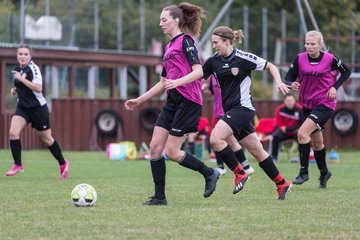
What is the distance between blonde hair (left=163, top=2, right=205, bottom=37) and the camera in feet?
28.2

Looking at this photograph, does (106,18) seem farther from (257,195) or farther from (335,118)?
(257,195)

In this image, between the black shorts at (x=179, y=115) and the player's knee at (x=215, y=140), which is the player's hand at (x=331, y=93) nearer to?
the player's knee at (x=215, y=140)

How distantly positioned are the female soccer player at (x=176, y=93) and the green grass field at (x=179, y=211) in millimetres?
510

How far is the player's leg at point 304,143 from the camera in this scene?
419 inches

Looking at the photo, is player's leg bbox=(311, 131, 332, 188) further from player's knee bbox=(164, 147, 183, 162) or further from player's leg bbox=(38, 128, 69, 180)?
player's leg bbox=(38, 128, 69, 180)

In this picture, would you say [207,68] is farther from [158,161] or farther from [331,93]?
[331,93]

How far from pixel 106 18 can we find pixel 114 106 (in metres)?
7.43

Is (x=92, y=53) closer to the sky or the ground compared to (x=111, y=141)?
closer to the sky

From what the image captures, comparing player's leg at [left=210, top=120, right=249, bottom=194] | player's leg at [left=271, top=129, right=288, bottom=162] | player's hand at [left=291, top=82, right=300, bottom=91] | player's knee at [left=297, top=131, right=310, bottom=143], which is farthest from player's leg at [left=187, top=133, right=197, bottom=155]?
player's leg at [left=210, top=120, right=249, bottom=194]

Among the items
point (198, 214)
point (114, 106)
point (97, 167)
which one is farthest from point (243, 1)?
point (198, 214)

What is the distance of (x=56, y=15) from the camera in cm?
2598

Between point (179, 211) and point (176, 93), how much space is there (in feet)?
3.96

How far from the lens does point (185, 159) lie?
877cm

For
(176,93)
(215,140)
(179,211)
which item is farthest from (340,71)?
(179,211)
